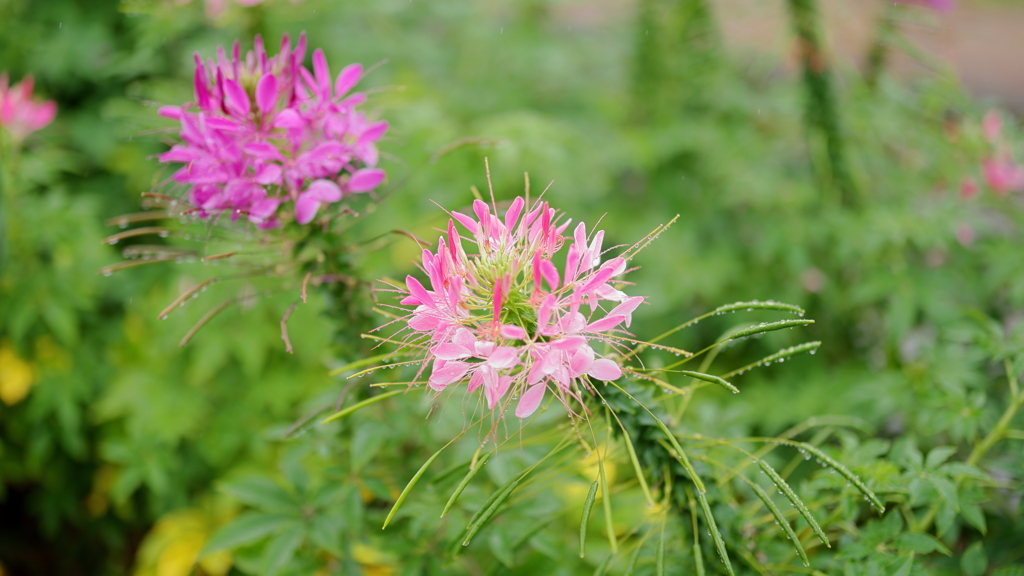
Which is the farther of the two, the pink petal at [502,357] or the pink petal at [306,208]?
the pink petal at [306,208]

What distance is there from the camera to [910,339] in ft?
7.00

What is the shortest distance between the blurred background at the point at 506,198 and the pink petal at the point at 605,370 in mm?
666

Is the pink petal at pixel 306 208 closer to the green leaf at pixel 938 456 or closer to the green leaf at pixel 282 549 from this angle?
the green leaf at pixel 282 549

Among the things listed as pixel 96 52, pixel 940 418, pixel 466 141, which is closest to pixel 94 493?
pixel 96 52

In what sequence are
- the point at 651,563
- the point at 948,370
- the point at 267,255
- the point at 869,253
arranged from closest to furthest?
1. the point at 651,563
2. the point at 267,255
3. the point at 948,370
4. the point at 869,253

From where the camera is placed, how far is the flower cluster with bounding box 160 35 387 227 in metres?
0.89

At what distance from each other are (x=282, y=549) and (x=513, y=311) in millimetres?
724

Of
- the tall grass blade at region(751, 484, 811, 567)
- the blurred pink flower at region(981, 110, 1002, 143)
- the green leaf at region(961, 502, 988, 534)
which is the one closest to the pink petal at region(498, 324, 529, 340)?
the tall grass blade at region(751, 484, 811, 567)

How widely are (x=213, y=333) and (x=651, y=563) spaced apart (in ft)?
5.10

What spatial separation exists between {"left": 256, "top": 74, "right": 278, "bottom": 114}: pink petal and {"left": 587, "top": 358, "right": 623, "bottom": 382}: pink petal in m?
0.61

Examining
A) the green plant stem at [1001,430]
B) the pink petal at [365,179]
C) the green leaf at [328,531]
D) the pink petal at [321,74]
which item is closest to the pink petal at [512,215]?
the pink petal at [365,179]

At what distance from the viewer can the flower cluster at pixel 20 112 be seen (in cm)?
185

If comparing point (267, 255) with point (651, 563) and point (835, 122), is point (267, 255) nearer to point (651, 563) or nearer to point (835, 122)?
point (651, 563)

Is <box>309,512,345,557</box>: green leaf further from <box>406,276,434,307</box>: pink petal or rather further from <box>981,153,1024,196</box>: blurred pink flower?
<box>981,153,1024,196</box>: blurred pink flower
